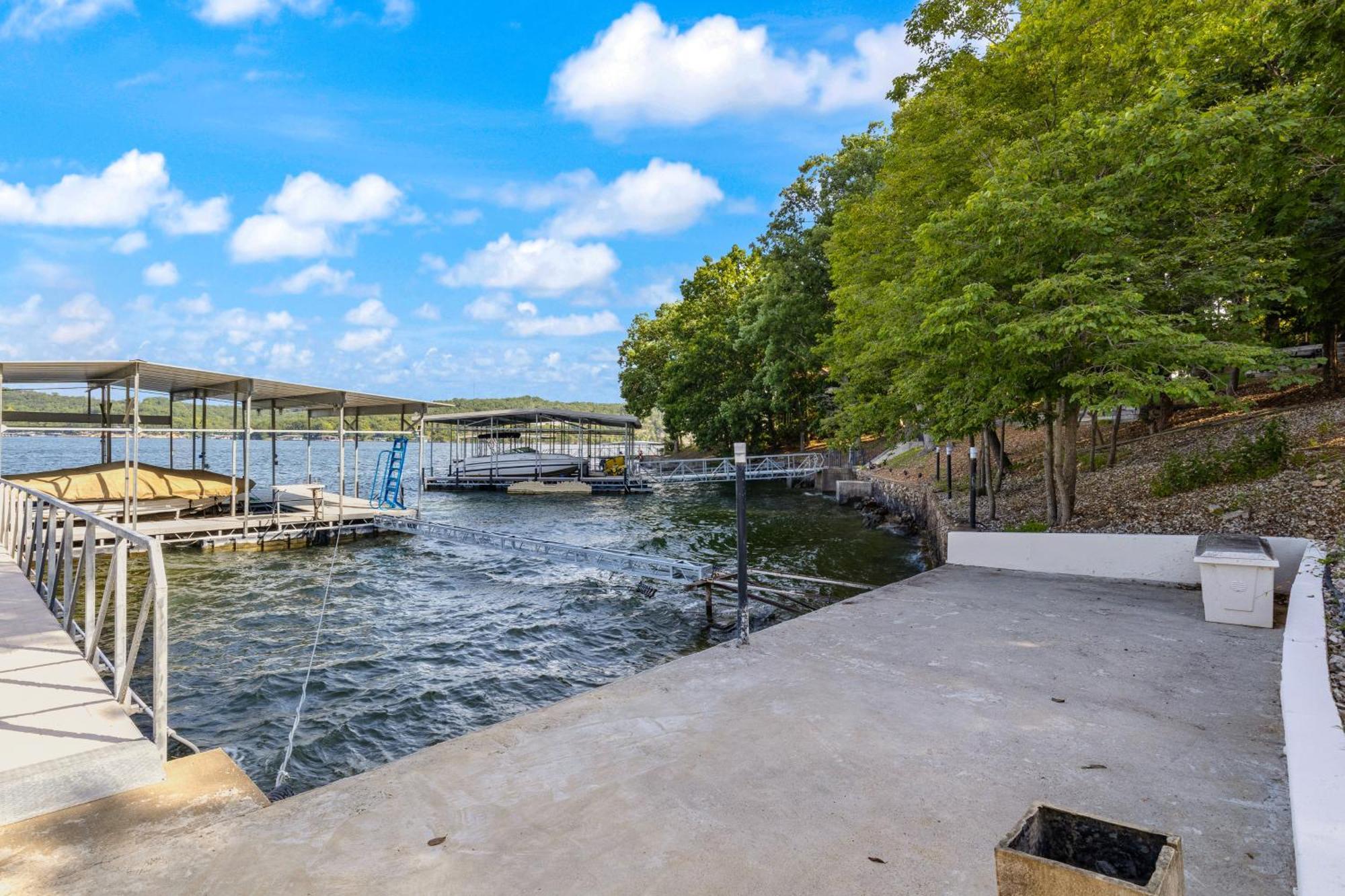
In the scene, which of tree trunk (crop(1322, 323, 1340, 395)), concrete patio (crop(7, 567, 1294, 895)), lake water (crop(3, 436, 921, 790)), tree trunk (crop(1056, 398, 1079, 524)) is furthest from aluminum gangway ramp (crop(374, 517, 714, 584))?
tree trunk (crop(1322, 323, 1340, 395))

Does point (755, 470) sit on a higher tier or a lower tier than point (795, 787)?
higher

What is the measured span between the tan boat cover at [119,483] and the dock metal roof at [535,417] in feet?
49.6

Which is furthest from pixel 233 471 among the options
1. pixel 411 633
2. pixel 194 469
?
pixel 411 633

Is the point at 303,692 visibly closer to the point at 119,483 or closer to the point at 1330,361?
the point at 119,483

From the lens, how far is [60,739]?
3641 millimetres

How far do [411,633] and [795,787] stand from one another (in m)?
7.96

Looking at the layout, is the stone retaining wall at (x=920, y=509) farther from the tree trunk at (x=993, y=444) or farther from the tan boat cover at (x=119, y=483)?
the tan boat cover at (x=119, y=483)

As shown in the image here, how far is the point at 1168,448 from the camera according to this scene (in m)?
14.7

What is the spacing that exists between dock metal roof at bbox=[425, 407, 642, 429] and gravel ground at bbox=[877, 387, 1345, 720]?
2030 centimetres

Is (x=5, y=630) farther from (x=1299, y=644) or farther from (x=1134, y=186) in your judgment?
(x=1134, y=186)

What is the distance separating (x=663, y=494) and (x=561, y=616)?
22870mm

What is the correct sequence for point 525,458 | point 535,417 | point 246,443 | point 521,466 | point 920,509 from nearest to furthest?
point 246,443 < point 920,509 < point 535,417 < point 521,466 < point 525,458

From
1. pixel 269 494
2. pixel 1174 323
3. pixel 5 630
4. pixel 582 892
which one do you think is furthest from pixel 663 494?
pixel 582 892

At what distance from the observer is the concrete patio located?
2893 millimetres
